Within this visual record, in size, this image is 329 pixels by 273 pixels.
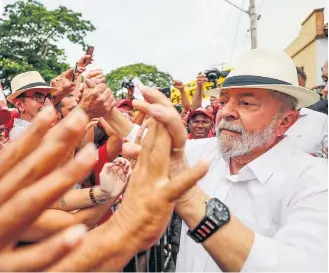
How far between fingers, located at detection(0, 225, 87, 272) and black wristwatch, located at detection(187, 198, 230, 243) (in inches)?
21.9

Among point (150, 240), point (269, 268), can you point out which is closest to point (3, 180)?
point (150, 240)

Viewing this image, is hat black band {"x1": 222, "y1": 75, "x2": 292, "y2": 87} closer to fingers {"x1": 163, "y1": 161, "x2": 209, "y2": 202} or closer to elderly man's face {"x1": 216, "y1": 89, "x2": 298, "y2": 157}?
elderly man's face {"x1": 216, "y1": 89, "x2": 298, "y2": 157}

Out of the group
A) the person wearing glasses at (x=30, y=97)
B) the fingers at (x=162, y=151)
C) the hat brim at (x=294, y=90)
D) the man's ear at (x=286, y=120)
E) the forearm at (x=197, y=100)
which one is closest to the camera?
the fingers at (x=162, y=151)

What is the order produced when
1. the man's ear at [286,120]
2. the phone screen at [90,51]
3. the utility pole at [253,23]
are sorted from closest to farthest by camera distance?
the man's ear at [286,120] < the phone screen at [90,51] < the utility pole at [253,23]

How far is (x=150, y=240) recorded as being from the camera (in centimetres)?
86

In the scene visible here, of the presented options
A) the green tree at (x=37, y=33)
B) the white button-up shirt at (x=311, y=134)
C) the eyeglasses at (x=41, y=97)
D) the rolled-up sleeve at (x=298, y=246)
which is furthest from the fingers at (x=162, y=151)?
the green tree at (x=37, y=33)

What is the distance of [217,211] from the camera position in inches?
47.9

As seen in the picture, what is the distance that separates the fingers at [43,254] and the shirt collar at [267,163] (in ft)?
4.20

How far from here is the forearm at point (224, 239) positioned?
120cm

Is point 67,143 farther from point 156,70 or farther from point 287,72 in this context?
point 156,70

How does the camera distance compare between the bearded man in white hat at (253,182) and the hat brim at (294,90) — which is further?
the hat brim at (294,90)

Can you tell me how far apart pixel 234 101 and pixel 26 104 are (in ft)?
8.55

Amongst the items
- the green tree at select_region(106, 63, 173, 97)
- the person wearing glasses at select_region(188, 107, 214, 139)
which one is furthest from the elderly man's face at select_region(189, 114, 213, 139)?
the green tree at select_region(106, 63, 173, 97)

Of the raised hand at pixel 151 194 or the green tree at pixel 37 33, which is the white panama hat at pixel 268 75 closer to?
the raised hand at pixel 151 194
